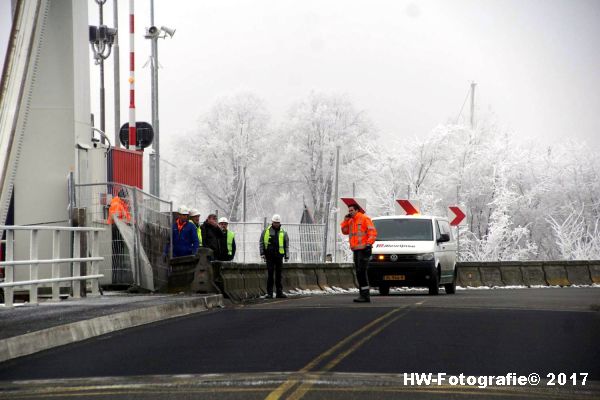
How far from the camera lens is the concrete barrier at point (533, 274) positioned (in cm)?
3853

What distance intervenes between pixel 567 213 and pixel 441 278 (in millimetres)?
41066

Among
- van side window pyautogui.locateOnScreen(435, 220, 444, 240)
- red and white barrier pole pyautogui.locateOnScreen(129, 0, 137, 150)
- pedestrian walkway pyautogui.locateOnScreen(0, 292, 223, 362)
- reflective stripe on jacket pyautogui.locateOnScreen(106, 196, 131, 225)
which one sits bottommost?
pedestrian walkway pyautogui.locateOnScreen(0, 292, 223, 362)

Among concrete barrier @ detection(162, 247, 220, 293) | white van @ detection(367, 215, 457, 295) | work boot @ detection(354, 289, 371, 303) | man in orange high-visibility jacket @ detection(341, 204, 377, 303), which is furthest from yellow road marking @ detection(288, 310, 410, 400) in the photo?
white van @ detection(367, 215, 457, 295)

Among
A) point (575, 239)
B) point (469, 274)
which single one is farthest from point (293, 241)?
point (575, 239)

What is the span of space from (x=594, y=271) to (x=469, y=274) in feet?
17.2

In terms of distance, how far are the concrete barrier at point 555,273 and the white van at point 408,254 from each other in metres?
10.9

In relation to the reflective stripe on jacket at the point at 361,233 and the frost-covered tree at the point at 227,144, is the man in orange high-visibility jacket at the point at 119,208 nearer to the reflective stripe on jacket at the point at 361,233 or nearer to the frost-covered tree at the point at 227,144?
the reflective stripe on jacket at the point at 361,233

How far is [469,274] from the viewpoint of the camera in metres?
37.4

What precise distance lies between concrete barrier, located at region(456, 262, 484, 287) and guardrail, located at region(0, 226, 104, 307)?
18.2 m

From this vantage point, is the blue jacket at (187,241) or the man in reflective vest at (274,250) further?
the man in reflective vest at (274,250)

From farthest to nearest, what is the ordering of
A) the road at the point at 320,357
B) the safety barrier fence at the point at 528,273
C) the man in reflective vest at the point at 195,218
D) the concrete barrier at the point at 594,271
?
the concrete barrier at the point at 594,271
the safety barrier fence at the point at 528,273
the man in reflective vest at the point at 195,218
the road at the point at 320,357

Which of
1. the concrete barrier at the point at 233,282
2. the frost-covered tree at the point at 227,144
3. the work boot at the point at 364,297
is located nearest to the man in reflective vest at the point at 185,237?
the concrete barrier at the point at 233,282

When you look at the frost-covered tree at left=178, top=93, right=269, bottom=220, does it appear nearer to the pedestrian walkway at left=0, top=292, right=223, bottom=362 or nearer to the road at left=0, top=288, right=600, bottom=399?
the pedestrian walkway at left=0, top=292, right=223, bottom=362

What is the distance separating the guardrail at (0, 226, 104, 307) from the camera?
55.4 feet
